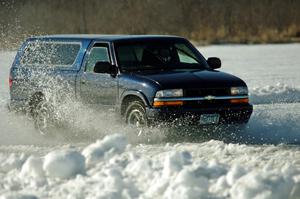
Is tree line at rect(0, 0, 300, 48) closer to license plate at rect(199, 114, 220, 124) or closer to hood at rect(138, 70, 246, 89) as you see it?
hood at rect(138, 70, 246, 89)

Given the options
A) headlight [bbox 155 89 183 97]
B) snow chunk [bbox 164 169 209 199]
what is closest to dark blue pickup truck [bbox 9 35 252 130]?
headlight [bbox 155 89 183 97]

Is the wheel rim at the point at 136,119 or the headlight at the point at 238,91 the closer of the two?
the wheel rim at the point at 136,119

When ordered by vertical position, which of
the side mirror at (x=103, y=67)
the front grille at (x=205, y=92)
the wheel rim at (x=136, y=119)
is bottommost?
the wheel rim at (x=136, y=119)

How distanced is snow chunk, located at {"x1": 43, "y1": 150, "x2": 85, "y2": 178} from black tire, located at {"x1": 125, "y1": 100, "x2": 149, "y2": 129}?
3121mm

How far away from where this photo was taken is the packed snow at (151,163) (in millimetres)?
6434

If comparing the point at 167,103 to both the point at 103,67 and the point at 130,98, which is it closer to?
the point at 130,98

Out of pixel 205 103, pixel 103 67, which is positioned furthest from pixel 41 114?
pixel 205 103

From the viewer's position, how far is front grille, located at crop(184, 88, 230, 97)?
10.5 metres

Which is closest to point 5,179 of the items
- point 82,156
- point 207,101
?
point 82,156

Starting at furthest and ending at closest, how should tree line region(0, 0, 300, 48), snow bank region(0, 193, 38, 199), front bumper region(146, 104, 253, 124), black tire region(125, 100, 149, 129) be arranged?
tree line region(0, 0, 300, 48), black tire region(125, 100, 149, 129), front bumper region(146, 104, 253, 124), snow bank region(0, 193, 38, 199)

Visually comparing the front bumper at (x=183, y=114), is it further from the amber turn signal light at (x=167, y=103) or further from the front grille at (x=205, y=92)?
the front grille at (x=205, y=92)

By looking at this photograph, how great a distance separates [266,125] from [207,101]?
198 centimetres

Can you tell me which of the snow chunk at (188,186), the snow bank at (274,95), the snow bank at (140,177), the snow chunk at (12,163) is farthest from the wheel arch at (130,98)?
the snow bank at (274,95)

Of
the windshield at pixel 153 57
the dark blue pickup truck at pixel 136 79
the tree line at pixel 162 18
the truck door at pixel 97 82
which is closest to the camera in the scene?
the dark blue pickup truck at pixel 136 79
